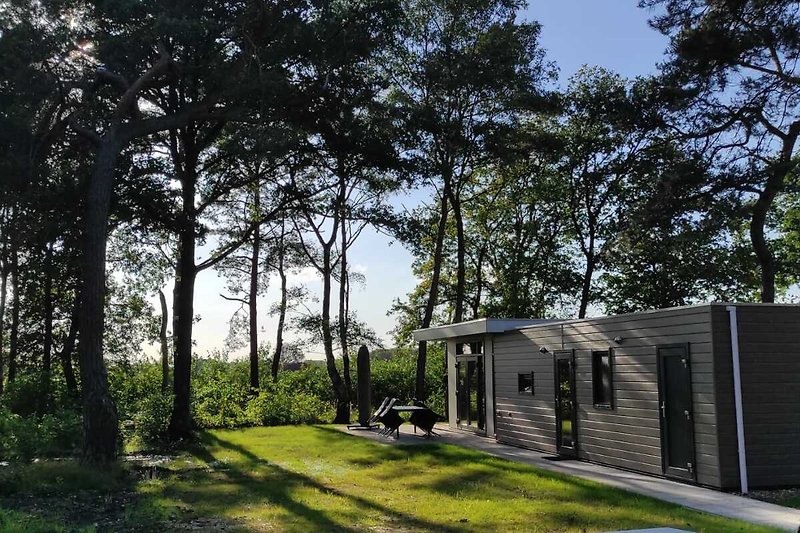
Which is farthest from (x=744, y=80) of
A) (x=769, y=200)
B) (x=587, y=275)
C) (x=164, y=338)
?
(x=164, y=338)

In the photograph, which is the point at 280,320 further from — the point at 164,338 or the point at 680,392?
the point at 680,392

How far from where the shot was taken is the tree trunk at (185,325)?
16.5 m

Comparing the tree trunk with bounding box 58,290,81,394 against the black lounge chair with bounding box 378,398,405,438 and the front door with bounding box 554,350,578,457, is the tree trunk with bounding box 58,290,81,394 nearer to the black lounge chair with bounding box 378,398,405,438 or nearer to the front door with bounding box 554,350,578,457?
the black lounge chair with bounding box 378,398,405,438

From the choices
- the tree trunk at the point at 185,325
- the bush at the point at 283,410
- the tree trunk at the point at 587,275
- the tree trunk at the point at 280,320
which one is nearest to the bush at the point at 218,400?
the bush at the point at 283,410

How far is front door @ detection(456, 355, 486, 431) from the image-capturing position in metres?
16.6

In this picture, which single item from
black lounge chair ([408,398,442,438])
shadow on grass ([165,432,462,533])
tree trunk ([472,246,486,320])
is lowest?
shadow on grass ([165,432,462,533])

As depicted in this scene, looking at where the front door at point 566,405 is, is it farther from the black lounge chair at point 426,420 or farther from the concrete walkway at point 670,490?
the black lounge chair at point 426,420

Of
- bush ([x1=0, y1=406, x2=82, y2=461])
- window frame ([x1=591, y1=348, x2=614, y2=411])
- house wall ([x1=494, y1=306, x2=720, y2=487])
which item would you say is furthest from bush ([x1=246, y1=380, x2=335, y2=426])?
window frame ([x1=591, y1=348, x2=614, y2=411])

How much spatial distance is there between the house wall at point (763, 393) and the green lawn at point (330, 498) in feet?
5.66

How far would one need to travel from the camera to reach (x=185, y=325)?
16.7 metres

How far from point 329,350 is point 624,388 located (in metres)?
12.1

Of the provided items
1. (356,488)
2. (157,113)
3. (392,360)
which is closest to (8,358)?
(157,113)

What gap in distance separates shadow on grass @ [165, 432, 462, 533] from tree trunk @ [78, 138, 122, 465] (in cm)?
149

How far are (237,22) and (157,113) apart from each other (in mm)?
4098
